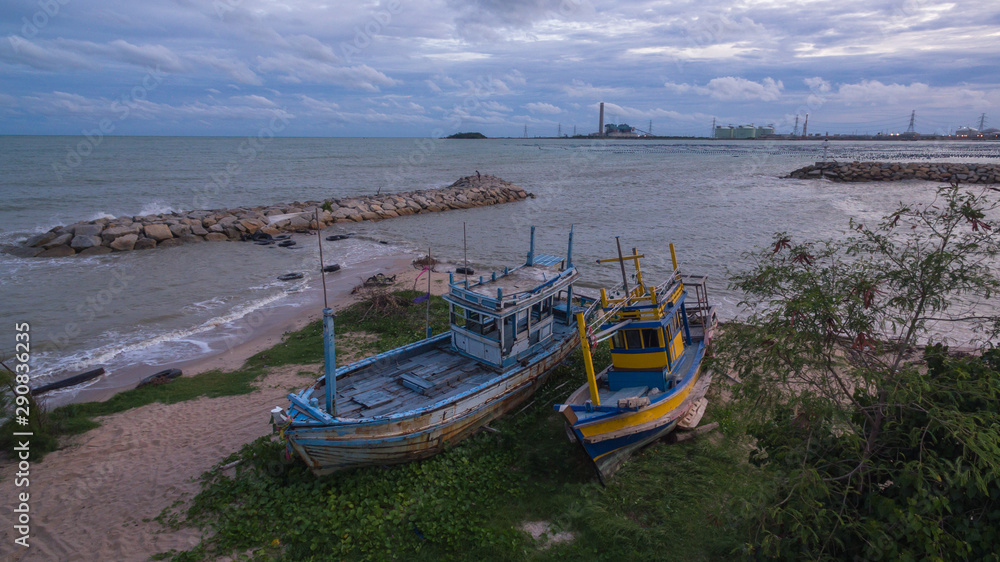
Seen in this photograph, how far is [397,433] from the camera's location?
924 centimetres

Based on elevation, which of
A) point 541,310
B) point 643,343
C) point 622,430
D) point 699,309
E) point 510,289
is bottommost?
point 622,430

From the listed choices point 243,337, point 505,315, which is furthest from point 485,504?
point 243,337

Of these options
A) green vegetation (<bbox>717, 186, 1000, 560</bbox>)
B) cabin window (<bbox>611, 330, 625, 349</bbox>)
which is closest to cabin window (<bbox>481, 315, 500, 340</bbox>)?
cabin window (<bbox>611, 330, 625, 349</bbox>)

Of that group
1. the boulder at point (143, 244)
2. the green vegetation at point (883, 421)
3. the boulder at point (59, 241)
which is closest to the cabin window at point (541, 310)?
the green vegetation at point (883, 421)

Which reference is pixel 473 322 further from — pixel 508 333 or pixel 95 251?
pixel 95 251

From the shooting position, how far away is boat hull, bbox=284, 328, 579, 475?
8898 mm

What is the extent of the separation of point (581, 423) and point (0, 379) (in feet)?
38.1

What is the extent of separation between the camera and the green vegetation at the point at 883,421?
5.03 metres

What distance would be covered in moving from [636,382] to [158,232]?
1224 inches

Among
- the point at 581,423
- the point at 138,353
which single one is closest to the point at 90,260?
the point at 138,353

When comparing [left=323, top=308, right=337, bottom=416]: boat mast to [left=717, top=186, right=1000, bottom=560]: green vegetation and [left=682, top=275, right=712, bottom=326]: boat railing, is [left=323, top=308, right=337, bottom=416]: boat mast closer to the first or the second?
[left=717, top=186, right=1000, bottom=560]: green vegetation

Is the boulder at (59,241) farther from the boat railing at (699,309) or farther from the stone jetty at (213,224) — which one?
the boat railing at (699,309)

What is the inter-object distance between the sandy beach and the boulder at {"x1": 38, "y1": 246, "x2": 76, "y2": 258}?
2234 centimetres

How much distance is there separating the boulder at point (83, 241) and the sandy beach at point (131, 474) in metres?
22.5
